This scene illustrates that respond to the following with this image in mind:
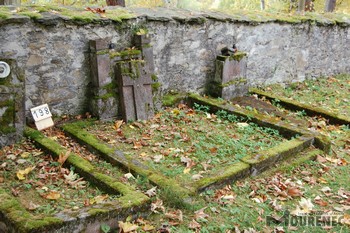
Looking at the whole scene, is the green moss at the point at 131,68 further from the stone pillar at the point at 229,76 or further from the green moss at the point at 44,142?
the stone pillar at the point at 229,76

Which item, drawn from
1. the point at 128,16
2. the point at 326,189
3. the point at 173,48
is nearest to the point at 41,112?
the point at 128,16

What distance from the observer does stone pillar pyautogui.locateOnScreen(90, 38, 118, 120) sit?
5387 mm

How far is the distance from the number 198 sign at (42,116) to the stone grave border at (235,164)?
234mm

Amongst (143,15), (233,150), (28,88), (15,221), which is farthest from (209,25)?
(15,221)

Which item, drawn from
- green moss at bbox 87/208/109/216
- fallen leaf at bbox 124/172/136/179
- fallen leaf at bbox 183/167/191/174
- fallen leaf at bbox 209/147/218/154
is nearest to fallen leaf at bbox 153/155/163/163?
fallen leaf at bbox 183/167/191/174

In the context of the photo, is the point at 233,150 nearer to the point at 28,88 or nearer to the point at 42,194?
the point at 42,194

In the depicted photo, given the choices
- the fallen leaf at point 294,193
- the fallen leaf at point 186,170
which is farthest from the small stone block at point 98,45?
the fallen leaf at point 294,193

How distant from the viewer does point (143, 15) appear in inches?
233

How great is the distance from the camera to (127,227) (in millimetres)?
3336

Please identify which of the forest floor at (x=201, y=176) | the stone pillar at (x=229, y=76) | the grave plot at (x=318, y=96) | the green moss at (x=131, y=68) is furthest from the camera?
the stone pillar at (x=229, y=76)

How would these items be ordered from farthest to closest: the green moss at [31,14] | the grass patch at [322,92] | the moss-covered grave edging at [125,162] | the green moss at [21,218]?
the grass patch at [322,92] < the green moss at [31,14] < the moss-covered grave edging at [125,162] < the green moss at [21,218]

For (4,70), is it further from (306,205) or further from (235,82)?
(235,82)

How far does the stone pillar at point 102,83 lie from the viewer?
17.7 feet

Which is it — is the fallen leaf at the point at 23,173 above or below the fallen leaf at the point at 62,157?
below
